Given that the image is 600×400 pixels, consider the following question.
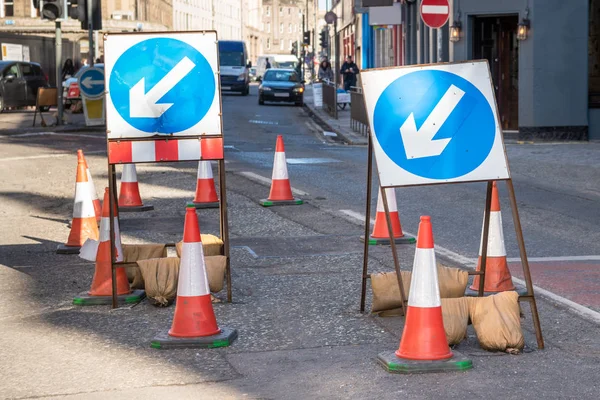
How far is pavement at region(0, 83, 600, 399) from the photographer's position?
5.41 m

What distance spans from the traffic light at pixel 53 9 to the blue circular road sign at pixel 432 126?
736 inches

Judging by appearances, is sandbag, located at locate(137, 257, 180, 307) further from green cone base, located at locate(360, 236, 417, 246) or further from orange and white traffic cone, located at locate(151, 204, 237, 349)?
green cone base, located at locate(360, 236, 417, 246)

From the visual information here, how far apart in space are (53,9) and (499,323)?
64.7 ft

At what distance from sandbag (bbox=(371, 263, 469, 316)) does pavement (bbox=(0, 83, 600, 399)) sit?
0.13 meters

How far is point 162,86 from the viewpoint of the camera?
24.2 ft

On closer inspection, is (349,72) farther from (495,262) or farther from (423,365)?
(423,365)

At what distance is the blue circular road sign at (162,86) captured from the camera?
7.35 m

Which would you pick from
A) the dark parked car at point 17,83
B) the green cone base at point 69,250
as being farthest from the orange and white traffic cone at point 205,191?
the dark parked car at point 17,83

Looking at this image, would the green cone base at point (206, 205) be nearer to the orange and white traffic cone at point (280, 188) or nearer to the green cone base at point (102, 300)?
the orange and white traffic cone at point (280, 188)

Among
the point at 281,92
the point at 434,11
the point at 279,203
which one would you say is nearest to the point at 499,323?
the point at 279,203

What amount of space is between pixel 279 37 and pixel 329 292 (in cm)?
16984

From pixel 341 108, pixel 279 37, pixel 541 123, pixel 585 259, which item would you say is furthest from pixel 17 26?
pixel 279 37

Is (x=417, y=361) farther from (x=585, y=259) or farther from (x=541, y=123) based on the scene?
(x=541, y=123)

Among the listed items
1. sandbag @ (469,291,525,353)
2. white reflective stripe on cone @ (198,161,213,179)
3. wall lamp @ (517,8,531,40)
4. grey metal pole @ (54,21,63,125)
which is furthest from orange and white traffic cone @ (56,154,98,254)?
grey metal pole @ (54,21,63,125)
